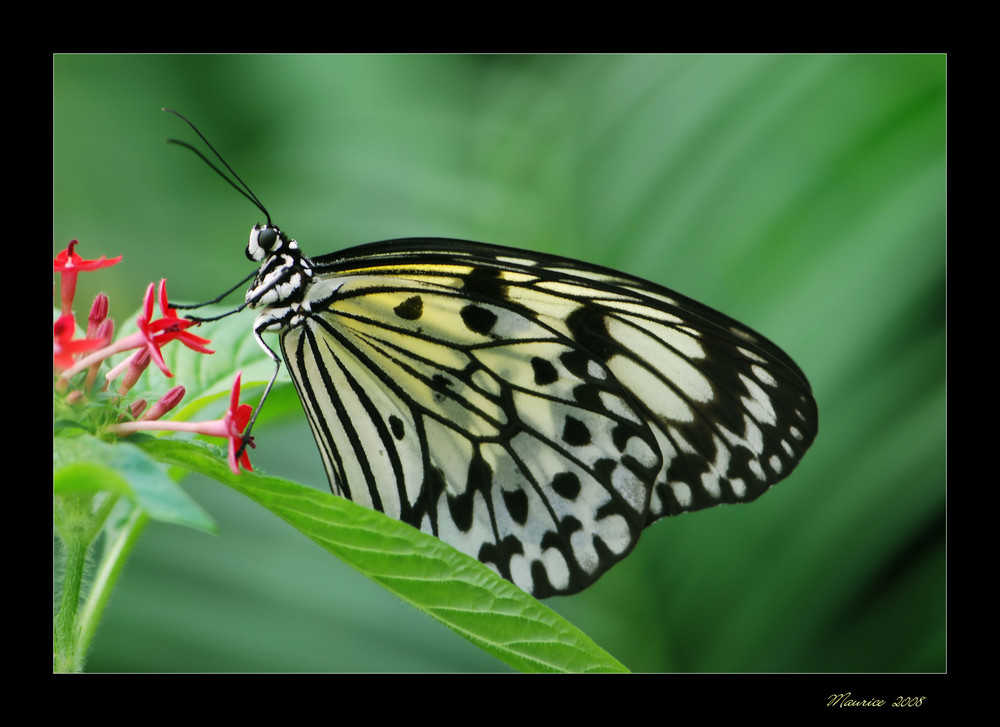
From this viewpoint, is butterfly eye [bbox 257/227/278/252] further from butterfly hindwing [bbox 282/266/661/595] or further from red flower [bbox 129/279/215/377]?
red flower [bbox 129/279/215/377]

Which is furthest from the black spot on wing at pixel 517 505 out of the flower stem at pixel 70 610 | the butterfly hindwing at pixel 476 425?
the flower stem at pixel 70 610

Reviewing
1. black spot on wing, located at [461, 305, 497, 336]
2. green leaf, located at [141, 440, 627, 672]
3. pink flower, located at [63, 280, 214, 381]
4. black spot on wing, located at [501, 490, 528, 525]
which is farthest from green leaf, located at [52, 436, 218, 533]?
black spot on wing, located at [501, 490, 528, 525]

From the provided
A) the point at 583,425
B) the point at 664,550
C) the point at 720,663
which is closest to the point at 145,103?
the point at 583,425

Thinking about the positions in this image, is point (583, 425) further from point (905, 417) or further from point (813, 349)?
point (905, 417)

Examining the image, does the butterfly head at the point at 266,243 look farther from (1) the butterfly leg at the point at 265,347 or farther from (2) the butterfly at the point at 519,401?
(1) the butterfly leg at the point at 265,347

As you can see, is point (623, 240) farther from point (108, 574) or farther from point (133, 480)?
point (133, 480)

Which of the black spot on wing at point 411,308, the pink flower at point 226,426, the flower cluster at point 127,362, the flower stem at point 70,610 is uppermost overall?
the black spot on wing at point 411,308
